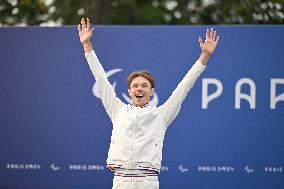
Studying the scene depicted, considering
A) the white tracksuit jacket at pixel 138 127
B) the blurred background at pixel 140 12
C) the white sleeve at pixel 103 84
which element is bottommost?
the white tracksuit jacket at pixel 138 127

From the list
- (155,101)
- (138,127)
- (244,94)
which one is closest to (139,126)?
(138,127)

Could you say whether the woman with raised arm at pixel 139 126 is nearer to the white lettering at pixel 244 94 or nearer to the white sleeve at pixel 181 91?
the white sleeve at pixel 181 91

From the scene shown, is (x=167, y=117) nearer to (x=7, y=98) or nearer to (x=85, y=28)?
(x=85, y=28)

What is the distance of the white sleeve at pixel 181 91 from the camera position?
452cm

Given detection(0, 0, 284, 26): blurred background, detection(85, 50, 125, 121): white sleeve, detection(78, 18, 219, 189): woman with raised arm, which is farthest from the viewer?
detection(0, 0, 284, 26): blurred background

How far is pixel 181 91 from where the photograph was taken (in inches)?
179

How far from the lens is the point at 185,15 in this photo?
524 inches

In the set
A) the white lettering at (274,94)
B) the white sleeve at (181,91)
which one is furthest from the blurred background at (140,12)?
the white sleeve at (181,91)

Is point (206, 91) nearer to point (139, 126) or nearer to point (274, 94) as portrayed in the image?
point (274, 94)

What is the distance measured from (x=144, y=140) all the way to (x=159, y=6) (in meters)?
9.97

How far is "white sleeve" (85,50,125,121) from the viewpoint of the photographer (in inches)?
181

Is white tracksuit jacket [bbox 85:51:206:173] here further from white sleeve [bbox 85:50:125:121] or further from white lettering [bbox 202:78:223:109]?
white lettering [bbox 202:78:223:109]

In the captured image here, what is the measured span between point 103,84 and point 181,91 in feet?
1.77

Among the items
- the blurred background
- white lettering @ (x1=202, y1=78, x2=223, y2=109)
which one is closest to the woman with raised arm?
white lettering @ (x1=202, y1=78, x2=223, y2=109)
